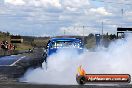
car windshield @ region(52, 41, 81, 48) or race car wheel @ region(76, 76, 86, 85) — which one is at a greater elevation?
car windshield @ region(52, 41, 81, 48)

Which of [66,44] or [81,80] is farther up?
[66,44]

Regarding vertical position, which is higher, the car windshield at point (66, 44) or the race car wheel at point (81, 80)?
the car windshield at point (66, 44)

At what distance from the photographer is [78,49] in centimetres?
2556

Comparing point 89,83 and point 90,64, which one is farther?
point 90,64

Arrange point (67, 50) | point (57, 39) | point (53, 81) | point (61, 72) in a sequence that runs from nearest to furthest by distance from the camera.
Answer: point (53, 81) → point (61, 72) → point (67, 50) → point (57, 39)

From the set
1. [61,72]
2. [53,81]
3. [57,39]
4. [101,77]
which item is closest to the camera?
[101,77]

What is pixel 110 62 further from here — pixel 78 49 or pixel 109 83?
pixel 78 49

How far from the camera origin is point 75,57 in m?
23.7

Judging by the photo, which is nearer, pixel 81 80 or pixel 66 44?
pixel 81 80

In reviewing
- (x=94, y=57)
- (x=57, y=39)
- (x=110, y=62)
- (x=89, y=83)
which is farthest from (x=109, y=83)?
(x=57, y=39)

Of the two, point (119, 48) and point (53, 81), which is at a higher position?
point (119, 48)

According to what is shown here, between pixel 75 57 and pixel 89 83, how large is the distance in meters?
4.85

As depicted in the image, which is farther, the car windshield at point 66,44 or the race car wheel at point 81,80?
the car windshield at point 66,44

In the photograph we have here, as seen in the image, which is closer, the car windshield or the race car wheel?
the race car wheel
